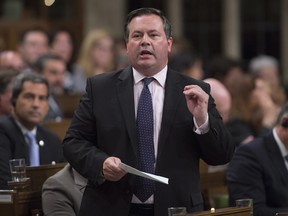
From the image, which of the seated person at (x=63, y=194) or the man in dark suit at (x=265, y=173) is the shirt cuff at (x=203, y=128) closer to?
the seated person at (x=63, y=194)

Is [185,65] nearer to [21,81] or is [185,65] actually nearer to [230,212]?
[21,81]

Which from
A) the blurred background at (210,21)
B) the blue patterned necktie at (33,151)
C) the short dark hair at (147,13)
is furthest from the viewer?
the blurred background at (210,21)

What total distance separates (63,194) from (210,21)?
9.72m

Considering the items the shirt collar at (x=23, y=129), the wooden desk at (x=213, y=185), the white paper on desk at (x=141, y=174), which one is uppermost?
the shirt collar at (x=23, y=129)

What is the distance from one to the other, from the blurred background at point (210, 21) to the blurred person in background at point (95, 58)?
2.64 m

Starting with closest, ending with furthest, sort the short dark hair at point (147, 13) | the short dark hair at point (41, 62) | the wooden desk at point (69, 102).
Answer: the short dark hair at point (147, 13)
the short dark hair at point (41, 62)
the wooden desk at point (69, 102)

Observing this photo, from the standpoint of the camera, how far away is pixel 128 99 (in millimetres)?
5574

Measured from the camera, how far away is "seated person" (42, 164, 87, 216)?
6051mm

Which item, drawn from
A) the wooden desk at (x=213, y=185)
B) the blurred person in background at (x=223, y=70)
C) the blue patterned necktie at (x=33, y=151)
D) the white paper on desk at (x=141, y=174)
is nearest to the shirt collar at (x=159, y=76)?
the white paper on desk at (x=141, y=174)

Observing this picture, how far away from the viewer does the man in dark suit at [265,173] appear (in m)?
6.90

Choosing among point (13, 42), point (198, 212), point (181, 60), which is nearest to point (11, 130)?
point (198, 212)

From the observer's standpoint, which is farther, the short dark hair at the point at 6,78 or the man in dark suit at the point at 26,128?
the short dark hair at the point at 6,78

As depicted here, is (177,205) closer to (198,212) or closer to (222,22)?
(198,212)

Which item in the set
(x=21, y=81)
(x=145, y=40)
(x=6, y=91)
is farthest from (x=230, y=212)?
(x=6, y=91)
